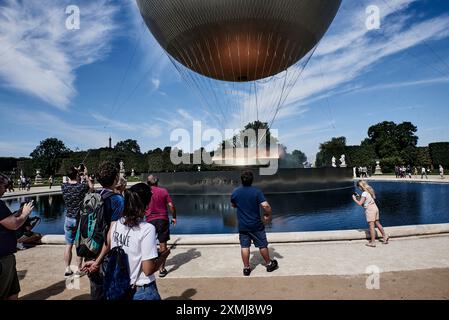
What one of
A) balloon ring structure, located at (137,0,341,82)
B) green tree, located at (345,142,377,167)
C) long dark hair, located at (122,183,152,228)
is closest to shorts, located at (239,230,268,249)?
long dark hair, located at (122,183,152,228)

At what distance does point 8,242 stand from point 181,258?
3651 mm

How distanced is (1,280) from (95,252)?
117cm

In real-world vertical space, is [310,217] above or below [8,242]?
below

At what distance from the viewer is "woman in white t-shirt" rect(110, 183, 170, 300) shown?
2471mm

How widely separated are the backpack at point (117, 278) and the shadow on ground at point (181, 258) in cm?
333

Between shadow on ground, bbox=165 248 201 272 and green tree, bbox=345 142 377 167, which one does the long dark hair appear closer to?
shadow on ground, bbox=165 248 201 272

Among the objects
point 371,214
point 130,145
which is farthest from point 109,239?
point 130,145

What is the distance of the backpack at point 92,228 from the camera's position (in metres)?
3.04

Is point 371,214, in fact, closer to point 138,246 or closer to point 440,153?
point 138,246

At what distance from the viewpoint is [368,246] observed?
6.55 meters

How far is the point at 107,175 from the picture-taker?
10.9 feet

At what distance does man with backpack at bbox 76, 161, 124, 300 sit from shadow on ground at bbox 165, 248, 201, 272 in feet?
8.75

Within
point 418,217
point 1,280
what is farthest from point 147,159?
point 1,280
